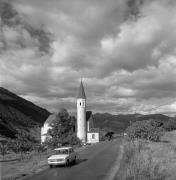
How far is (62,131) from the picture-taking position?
5481cm

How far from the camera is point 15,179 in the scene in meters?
16.8

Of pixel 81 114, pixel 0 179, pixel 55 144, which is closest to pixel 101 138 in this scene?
pixel 81 114

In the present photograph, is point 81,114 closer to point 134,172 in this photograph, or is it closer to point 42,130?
point 42,130

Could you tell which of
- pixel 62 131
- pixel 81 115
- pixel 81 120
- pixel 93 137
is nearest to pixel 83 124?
pixel 81 120

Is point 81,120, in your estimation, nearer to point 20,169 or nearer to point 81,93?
point 81,93

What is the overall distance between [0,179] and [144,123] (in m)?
37.3

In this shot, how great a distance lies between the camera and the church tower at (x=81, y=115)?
83.2 m

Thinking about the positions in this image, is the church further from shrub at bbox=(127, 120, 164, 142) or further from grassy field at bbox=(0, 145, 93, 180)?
grassy field at bbox=(0, 145, 93, 180)

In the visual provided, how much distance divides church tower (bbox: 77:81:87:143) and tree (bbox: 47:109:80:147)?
978 inches

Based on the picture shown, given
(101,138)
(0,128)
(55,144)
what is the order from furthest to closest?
1. (0,128)
2. (101,138)
3. (55,144)

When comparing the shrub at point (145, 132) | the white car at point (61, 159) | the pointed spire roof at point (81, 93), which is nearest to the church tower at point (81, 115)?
the pointed spire roof at point (81, 93)

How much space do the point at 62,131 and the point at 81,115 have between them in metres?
30.9

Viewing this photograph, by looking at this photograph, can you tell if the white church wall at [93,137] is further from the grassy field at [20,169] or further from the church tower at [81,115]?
the grassy field at [20,169]

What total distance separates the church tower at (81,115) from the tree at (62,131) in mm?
24834
